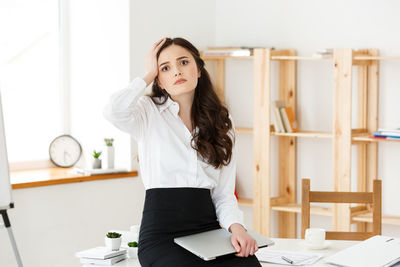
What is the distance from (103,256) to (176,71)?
702 mm

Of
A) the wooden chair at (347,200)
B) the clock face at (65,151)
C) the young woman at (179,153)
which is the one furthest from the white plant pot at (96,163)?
the young woman at (179,153)

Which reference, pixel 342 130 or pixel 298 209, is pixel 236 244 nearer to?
pixel 342 130

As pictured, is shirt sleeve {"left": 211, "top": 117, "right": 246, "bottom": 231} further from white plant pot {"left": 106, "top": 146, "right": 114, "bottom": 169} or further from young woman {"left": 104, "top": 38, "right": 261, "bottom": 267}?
white plant pot {"left": 106, "top": 146, "right": 114, "bottom": 169}

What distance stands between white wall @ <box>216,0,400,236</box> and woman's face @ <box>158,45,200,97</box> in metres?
2.11

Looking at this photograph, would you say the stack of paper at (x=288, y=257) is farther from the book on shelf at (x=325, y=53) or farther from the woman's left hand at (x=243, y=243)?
the book on shelf at (x=325, y=53)

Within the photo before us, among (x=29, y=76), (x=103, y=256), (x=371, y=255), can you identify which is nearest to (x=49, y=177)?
(x=29, y=76)

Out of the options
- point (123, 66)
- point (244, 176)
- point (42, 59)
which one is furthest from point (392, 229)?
point (42, 59)

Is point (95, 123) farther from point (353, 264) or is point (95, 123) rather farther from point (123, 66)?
point (353, 264)

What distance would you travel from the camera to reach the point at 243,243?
6.28 feet

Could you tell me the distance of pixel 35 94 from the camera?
4.05 m

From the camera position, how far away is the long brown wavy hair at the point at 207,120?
2133mm

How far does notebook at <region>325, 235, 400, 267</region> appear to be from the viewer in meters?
1.86

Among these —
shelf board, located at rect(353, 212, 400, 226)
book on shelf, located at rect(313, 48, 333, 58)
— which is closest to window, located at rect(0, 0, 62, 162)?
book on shelf, located at rect(313, 48, 333, 58)

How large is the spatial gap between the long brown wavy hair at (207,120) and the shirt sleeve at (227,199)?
41 mm
